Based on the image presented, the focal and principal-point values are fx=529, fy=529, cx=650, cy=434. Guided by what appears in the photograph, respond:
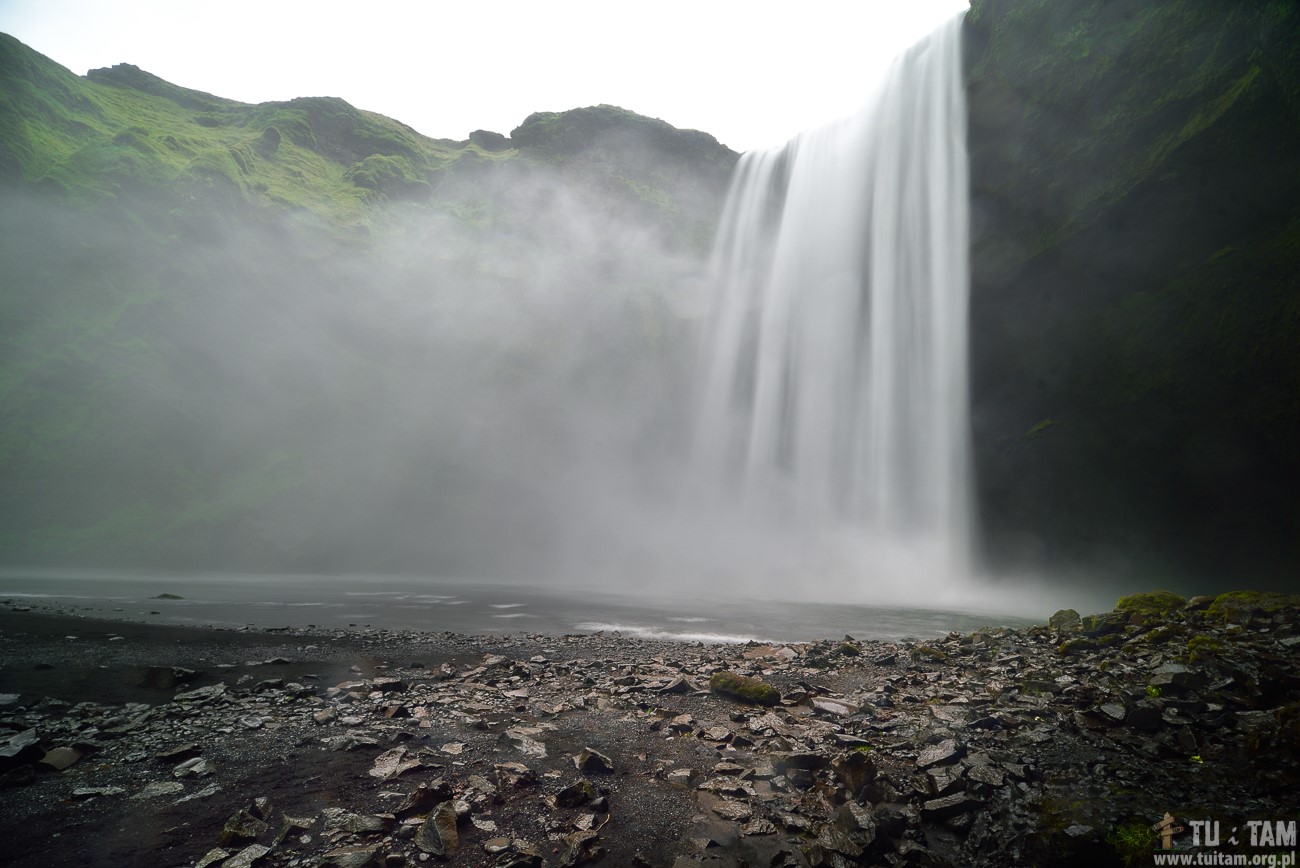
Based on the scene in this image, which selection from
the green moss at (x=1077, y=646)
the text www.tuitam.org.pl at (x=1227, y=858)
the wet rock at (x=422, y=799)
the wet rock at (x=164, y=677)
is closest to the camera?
the text www.tuitam.org.pl at (x=1227, y=858)

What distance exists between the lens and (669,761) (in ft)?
18.4

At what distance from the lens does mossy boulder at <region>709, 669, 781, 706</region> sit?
295 inches

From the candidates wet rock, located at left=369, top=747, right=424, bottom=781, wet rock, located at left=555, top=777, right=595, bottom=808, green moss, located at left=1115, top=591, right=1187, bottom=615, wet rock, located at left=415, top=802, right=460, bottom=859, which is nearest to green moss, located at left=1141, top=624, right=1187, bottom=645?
green moss, located at left=1115, top=591, right=1187, bottom=615

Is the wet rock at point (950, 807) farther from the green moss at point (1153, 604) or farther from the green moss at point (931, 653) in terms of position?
the green moss at point (1153, 604)

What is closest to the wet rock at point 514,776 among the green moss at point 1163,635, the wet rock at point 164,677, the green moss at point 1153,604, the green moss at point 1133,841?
the green moss at point 1133,841

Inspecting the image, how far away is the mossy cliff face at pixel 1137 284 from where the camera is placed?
1931cm

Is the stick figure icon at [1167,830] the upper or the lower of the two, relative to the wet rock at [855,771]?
upper

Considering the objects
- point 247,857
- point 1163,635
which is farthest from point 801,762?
point 1163,635

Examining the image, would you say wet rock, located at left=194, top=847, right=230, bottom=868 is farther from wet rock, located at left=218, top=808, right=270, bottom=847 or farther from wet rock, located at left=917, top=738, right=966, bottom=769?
wet rock, located at left=917, top=738, right=966, bottom=769

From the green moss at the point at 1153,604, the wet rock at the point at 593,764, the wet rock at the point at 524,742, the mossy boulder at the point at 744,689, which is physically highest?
the green moss at the point at 1153,604

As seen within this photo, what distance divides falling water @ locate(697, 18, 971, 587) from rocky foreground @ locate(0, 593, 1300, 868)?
75.5ft

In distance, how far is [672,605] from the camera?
24750mm

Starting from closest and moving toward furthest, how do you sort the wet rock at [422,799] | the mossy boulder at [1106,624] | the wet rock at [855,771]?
the wet rock at [422,799], the wet rock at [855,771], the mossy boulder at [1106,624]

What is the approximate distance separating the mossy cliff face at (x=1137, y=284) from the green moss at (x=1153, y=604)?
14131mm
